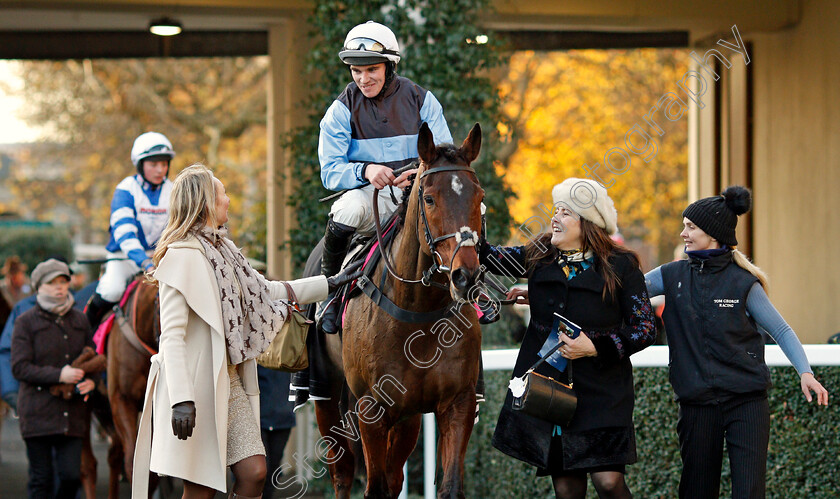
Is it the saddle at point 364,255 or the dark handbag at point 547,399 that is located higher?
the saddle at point 364,255

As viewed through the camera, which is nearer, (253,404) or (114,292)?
(253,404)

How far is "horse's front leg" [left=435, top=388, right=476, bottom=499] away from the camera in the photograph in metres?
4.18

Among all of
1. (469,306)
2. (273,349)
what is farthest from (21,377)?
(469,306)

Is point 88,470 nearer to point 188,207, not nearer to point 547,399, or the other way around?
point 188,207

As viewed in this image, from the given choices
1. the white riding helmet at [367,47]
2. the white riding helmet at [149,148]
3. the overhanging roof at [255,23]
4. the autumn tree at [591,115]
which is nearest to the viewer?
the white riding helmet at [367,47]

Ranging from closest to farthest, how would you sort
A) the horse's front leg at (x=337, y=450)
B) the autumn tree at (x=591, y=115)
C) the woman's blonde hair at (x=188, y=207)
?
1. the woman's blonde hair at (x=188, y=207)
2. the horse's front leg at (x=337, y=450)
3. the autumn tree at (x=591, y=115)

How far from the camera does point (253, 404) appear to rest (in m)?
4.12

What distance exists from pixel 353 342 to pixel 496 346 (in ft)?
10.9

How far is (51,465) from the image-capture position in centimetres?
668

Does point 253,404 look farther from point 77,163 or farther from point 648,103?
point 77,163

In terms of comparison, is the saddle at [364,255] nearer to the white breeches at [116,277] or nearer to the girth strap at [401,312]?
the girth strap at [401,312]

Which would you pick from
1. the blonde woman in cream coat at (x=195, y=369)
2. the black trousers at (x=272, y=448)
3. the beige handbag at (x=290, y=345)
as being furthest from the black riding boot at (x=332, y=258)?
the black trousers at (x=272, y=448)

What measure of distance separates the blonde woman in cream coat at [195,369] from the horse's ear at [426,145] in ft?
2.84

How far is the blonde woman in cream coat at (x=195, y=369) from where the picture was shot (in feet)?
12.5
